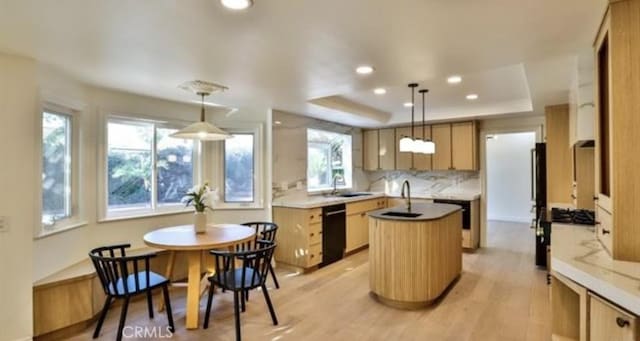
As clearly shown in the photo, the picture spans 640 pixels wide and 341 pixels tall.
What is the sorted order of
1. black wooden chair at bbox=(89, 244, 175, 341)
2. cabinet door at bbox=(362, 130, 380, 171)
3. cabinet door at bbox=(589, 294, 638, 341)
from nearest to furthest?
cabinet door at bbox=(589, 294, 638, 341) < black wooden chair at bbox=(89, 244, 175, 341) < cabinet door at bbox=(362, 130, 380, 171)

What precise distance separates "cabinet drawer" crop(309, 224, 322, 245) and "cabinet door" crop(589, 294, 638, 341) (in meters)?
3.23

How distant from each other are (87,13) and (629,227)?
300 centimetres

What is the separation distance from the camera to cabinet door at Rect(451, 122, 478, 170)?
557cm

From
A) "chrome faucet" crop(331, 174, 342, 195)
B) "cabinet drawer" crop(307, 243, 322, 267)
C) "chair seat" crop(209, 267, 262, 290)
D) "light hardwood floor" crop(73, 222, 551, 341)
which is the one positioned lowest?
"light hardwood floor" crop(73, 222, 551, 341)

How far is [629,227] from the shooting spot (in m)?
1.66

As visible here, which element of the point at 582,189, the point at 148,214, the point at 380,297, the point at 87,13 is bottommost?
the point at 380,297

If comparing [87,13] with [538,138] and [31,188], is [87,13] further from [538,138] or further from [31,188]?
[538,138]

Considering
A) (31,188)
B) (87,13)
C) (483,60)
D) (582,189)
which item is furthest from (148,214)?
(582,189)

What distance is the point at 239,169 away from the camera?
4715mm

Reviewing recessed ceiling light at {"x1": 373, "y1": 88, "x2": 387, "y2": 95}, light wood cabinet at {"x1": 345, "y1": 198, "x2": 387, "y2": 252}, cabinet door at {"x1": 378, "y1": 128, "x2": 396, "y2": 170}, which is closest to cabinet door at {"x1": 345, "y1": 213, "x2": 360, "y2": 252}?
light wood cabinet at {"x1": 345, "y1": 198, "x2": 387, "y2": 252}

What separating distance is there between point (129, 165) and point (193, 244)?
1.73 metres

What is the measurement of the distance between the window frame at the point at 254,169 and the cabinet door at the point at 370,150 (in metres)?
2.71

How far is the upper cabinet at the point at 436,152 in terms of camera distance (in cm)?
561

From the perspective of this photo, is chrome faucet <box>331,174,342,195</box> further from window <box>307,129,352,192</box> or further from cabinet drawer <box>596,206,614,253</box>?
cabinet drawer <box>596,206,614,253</box>
